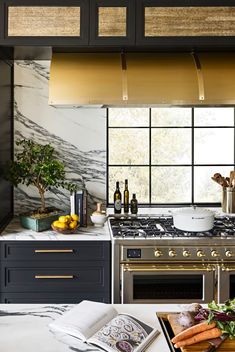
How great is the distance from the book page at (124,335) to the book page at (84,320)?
0.02m

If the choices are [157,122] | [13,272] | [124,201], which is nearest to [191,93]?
[157,122]

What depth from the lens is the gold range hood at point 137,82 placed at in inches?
135

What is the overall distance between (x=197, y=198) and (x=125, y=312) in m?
2.47

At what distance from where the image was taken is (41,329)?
166 cm

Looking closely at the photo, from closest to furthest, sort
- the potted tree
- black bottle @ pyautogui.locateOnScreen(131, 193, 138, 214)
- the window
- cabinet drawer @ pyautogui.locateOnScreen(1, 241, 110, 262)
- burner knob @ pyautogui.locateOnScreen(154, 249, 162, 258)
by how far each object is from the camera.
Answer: burner knob @ pyautogui.locateOnScreen(154, 249, 162, 258) → cabinet drawer @ pyautogui.locateOnScreen(1, 241, 110, 262) → the potted tree → black bottle @ pyautogui.locateOnScreen(131, 193, 138, 214) → the window

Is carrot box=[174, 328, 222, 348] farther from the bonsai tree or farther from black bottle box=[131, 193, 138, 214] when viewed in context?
black bottle box=[131, 193, 138, 214]

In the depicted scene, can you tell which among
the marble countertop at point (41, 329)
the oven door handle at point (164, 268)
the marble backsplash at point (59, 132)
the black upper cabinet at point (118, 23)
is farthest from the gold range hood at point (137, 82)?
the marble countertop at point (41, 329)

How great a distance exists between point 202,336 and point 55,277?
1.88 m

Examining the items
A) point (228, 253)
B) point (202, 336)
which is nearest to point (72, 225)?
point (228, 253)

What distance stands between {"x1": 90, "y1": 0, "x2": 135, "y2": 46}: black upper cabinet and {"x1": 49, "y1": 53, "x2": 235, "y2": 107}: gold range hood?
194mm

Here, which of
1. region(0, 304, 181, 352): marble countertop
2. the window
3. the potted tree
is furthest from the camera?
the window

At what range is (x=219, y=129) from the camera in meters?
4.15

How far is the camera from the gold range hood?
11.2 ft

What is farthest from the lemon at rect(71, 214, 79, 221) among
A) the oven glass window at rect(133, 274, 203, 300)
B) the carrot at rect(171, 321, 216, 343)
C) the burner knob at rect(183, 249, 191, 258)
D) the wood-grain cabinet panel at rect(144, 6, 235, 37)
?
the carrot at rect(171, 321, 216, 343)
